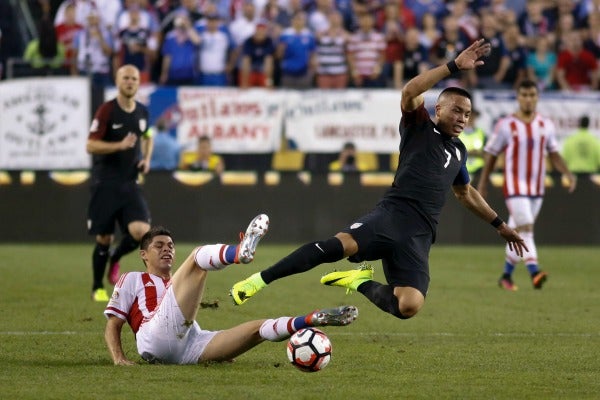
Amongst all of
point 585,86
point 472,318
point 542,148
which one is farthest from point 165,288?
point 585,86

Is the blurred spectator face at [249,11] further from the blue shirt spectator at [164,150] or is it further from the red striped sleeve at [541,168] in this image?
the red striped sleeve at [541,168]

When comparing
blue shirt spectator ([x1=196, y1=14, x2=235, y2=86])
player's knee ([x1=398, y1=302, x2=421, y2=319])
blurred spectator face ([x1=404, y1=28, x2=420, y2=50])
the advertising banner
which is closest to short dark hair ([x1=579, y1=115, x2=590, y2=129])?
blurred spectator face ([x1=404, y1=28, x2=420, y2=50])

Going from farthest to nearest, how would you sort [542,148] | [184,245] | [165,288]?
[184,245] < [542,148] < [165,288]

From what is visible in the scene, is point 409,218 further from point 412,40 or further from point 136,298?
point 412,40

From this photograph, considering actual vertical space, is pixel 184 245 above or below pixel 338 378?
below

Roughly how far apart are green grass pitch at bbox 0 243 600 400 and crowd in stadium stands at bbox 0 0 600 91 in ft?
19.0

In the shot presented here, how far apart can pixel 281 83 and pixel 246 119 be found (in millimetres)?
1021

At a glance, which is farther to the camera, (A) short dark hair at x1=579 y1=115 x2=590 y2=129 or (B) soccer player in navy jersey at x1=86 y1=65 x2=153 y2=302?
(A) short dark hair at x1=579 y1=115 x2=590 y2=129

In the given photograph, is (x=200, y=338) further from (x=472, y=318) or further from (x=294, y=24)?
(x=294, y=24)

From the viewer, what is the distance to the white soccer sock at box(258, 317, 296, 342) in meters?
8.30

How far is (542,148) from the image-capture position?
1567 cm

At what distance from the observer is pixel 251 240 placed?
826 cm

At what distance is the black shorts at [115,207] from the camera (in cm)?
1369

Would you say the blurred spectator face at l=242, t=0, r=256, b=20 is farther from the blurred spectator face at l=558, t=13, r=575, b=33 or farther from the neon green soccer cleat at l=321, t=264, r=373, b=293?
the neon green soccer cleat at l=321, t=264, r=373, b=293
